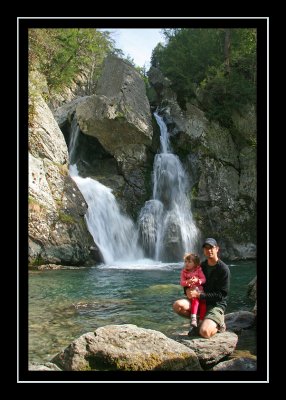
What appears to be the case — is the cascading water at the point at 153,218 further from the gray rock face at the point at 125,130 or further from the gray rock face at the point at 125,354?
the gray rock face at the point at 125,354

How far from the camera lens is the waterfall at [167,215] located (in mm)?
21656

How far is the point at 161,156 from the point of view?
24672mm

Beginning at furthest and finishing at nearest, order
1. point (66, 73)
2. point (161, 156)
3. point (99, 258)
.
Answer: point (66, 73), point (161, 156), point (99, 258)

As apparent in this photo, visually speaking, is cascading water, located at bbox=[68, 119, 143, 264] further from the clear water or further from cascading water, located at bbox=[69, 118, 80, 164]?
the clear water

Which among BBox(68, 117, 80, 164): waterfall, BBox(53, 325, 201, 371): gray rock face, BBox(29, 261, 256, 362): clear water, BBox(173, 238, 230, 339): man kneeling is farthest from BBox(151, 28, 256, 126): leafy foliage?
BBox(53, 325, 201, 371): gray rock face

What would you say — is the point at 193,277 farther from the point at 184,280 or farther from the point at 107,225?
the point at 107,225

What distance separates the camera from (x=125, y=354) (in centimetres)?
527

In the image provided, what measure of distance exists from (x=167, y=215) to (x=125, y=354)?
1764 centimetres

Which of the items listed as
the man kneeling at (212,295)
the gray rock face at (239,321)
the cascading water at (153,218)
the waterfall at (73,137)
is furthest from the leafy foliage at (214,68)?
the man kneeling at (212,295)

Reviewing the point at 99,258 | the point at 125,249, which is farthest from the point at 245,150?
the point at 99,258

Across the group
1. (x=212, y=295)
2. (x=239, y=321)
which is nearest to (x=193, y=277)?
(x=212, y=295)
